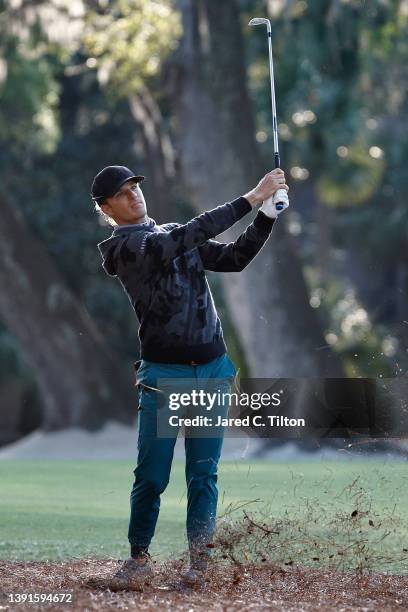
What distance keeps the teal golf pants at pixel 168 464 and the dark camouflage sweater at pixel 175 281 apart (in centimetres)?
8

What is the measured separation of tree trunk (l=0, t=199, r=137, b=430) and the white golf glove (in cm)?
1792

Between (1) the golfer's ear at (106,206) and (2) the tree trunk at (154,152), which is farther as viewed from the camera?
(2) the tree trunk at (154,152)

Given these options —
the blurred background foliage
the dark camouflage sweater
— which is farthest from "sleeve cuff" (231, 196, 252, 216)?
the blurred background foliage

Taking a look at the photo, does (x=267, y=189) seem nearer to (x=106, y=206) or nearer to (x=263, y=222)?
(x=263, y=222)

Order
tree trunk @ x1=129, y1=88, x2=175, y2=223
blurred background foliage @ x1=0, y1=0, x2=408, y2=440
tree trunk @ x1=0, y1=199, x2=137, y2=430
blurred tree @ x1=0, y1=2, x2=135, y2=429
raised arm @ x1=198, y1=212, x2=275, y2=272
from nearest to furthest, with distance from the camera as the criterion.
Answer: raised arm @ x1=198, y1=212, x2=275, y2=272, blurred background foliage @ x1=0, y1=0, x2=408, y2=440, blurred tree @ x1=0, y1=2, x2=135, y2=429, tree trunk @ x1=0, y1=199, x2=137, y2=430, tree trunk @ x1=129, y1=88, x2=175, y2=223

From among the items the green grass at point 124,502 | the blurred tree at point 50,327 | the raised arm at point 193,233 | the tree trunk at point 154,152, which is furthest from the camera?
the tree trunk at point 154,152

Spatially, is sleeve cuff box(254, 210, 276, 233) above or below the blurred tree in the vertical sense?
above

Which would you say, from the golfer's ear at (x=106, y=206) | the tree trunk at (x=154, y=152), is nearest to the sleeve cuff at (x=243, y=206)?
the golfer's ear at (x=106, y=206)

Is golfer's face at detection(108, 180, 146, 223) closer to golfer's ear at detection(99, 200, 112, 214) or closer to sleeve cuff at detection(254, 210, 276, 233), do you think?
golfer's ear at detection(99, 200, 112, 214)

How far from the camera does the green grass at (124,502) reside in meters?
8.38

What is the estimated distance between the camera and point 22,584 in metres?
7.10

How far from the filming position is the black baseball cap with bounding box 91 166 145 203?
23.1ft

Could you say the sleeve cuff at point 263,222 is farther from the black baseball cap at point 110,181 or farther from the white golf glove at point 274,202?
the black baseball cap at point 110,181

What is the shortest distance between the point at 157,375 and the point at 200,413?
27 cm
